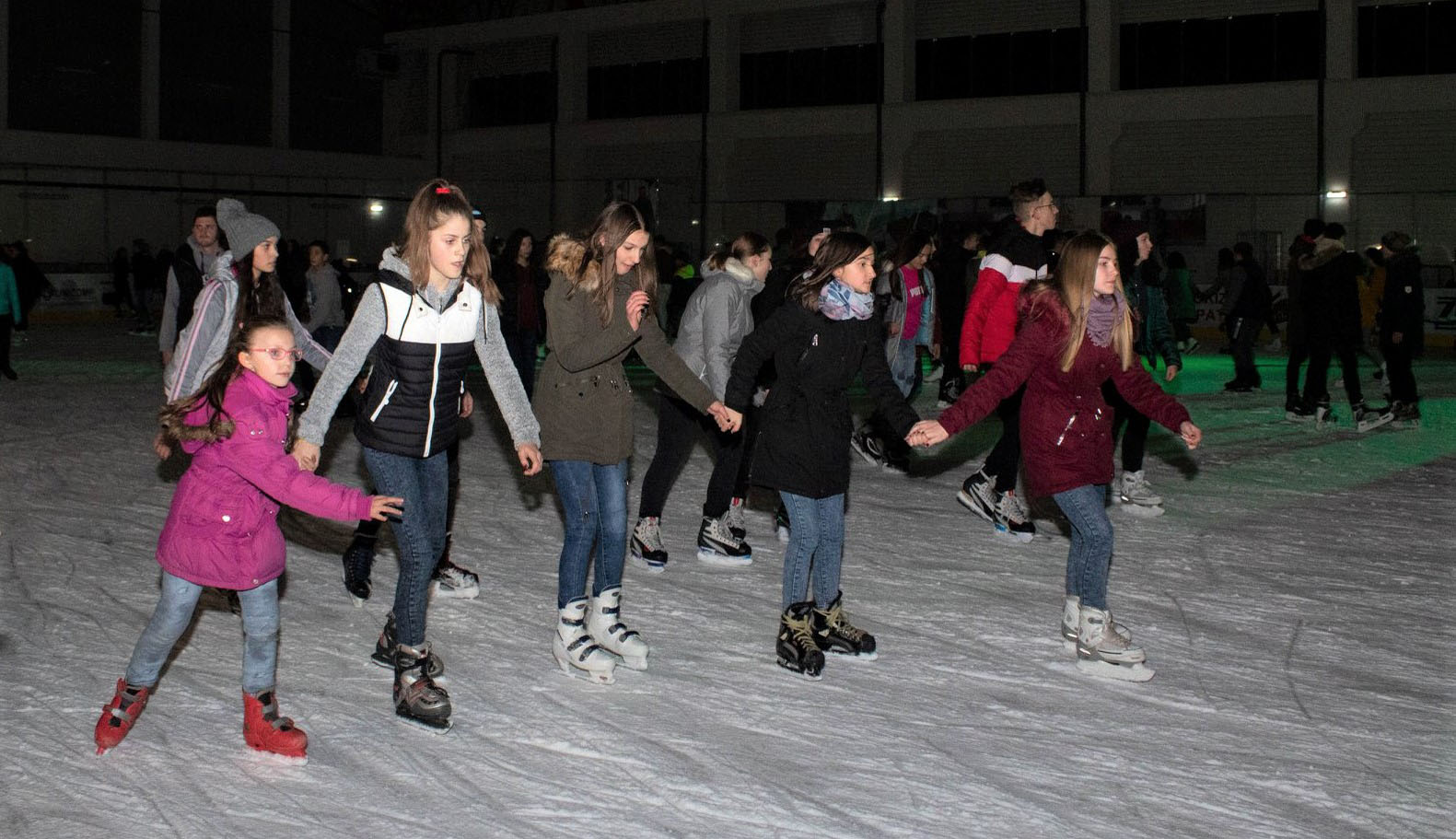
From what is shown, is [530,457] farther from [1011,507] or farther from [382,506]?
[1011,507]

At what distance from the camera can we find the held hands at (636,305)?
4.66m

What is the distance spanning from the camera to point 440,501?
4449 mm

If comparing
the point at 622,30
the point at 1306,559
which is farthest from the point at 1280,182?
the point at 1306,559

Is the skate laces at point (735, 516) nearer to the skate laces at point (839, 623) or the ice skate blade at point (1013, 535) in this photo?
the ice skate blade at point (1013, 535)

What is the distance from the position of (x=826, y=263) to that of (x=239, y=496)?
1945 mm

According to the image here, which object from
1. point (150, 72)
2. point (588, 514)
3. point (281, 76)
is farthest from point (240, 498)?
point (281, 76)

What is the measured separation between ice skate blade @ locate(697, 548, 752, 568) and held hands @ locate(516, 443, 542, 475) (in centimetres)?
224

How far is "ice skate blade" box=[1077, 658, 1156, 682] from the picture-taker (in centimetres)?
495

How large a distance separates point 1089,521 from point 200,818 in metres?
2.82

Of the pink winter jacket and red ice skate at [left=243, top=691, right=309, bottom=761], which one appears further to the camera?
red ice skate at [left=243, top=691, right=309, bottom=761]

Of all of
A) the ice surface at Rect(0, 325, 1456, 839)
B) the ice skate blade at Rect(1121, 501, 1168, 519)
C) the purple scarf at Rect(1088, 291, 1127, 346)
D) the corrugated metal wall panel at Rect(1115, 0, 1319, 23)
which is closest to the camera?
the ice surface at Rect(0, 325, 1456, 839)

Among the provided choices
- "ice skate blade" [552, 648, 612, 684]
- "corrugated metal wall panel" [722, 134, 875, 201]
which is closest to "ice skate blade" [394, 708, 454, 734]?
"ice skate blade" [552, 648, 612, 684]

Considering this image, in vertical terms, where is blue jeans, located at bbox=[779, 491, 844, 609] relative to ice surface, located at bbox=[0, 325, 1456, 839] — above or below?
above

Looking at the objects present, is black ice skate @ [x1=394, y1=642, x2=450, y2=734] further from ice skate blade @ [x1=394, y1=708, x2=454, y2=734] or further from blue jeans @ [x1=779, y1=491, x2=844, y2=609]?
blue jeans @ [x1=779, y1=491, x2=844, y2=609]
